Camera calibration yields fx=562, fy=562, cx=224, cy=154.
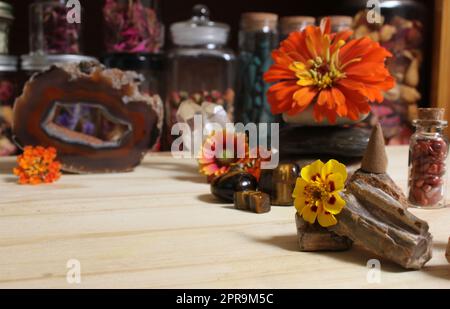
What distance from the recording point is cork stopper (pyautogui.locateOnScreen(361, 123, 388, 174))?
2.14 ft

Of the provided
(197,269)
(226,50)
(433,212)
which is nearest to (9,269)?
(197,269)

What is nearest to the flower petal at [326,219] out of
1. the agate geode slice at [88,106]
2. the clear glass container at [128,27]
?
the agate geode slice at [88,106]

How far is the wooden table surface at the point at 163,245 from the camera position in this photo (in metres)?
0.49

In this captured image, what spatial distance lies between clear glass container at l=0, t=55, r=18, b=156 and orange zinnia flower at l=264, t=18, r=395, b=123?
619 mm

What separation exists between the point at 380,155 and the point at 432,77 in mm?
827

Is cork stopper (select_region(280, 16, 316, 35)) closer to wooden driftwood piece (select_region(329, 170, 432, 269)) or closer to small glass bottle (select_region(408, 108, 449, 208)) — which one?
small glass bottle (select_region(408, 108, 449, 208))

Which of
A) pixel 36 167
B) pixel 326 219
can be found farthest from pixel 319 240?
pixel 36 167

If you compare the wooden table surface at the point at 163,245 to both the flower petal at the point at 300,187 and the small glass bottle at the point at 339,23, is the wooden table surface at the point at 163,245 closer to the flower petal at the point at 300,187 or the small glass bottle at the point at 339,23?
the flower petal at the point at 300,187

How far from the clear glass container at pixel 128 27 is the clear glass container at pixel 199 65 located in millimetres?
62

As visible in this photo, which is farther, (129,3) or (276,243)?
(129,3)

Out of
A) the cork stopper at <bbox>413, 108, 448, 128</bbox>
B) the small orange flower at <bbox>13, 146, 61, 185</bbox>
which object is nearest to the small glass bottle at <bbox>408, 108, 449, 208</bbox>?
the cork stopper at <bbox>413, 108, 448, 128</bbox>

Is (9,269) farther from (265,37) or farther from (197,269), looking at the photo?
(265,37)

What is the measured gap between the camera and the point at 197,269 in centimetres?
52

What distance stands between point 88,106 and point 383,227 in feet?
2.16
